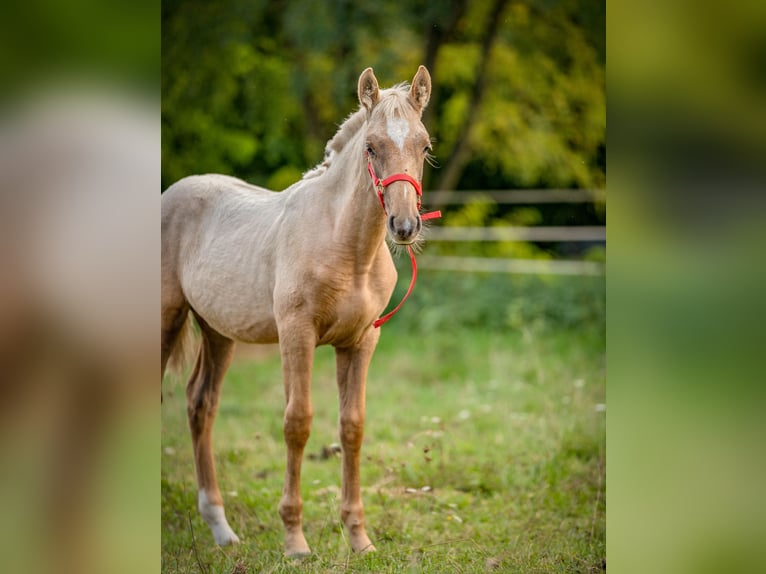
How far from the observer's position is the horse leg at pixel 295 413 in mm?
3215

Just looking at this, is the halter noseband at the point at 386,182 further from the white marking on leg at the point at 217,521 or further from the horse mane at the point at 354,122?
the white marking on leg at the point at 217,521

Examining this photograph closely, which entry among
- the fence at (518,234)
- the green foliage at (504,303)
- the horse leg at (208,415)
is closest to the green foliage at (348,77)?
the fence at (518,234)

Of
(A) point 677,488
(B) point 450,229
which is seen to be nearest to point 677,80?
(A) point 677,488

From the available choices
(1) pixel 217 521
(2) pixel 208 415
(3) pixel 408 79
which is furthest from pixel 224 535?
(3) pixel 408 79

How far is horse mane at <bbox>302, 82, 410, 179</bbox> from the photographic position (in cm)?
295

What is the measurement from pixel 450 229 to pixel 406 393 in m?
5.20

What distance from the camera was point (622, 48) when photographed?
5.57ft

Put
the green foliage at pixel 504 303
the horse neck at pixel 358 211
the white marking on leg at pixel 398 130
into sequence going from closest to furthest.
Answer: the white marking on leg at pixel 398 130
the horse neck at pixel 358 211
the green foliage at pixel 504 303

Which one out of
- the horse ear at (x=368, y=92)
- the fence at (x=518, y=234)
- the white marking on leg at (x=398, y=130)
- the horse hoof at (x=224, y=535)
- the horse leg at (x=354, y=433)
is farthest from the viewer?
the fence at (x=518, y=234)

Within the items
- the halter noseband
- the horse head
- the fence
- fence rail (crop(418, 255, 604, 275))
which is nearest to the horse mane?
the horse head

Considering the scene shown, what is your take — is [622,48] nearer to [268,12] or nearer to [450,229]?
[268,12]

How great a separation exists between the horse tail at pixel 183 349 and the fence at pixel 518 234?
5.00 meters

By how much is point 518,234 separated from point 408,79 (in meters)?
3.48

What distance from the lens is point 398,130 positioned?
9.42 feet
